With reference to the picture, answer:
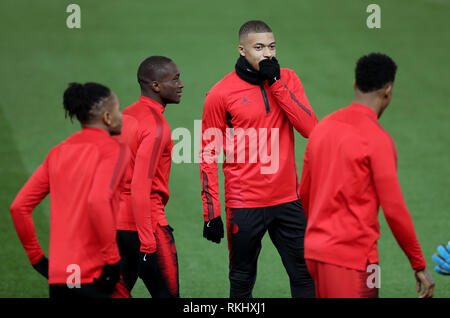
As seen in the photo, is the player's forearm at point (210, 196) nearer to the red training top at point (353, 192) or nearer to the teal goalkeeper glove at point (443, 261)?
the red training top at point (353, 192)

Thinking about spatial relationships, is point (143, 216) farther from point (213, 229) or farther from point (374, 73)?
point (374, 73)

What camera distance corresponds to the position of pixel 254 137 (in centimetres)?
583

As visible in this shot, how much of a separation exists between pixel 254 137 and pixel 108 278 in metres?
1.93

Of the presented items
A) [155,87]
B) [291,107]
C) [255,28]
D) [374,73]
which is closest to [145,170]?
[155,87]

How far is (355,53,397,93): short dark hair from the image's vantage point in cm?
447

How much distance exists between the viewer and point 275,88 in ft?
18.9

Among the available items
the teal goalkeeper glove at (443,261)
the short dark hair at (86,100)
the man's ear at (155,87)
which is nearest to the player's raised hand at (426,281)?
the teal goalkeeper glove at (443,261)

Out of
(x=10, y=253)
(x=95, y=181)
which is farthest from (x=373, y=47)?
(x=95, y=181)

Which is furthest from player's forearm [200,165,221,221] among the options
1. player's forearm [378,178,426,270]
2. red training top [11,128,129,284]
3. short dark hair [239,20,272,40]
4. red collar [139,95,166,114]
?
player's forearm [378,178,426,270]

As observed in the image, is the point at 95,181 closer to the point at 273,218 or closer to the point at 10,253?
the point at 273,218

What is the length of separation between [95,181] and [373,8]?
15.5 meters

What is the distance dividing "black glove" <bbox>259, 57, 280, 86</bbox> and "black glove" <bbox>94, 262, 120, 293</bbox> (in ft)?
6.84

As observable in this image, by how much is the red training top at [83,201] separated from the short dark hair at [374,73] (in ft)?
4.90

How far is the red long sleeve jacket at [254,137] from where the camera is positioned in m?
5.80
